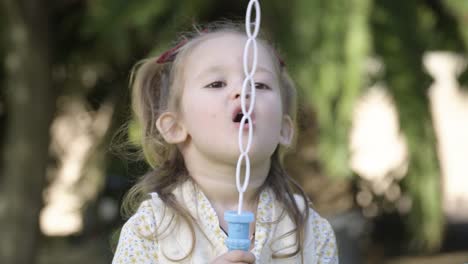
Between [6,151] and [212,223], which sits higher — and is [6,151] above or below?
above

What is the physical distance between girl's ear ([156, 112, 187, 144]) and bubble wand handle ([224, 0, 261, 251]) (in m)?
0.18

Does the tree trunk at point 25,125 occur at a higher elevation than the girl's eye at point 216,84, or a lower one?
higher

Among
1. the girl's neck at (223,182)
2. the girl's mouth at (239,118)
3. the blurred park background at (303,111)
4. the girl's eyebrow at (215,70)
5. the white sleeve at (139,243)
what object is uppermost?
the blurred park background at (303,111)

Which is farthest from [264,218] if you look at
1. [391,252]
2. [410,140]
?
[391,252]

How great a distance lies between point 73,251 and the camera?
509cm

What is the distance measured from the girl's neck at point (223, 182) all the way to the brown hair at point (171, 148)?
2.1 inches

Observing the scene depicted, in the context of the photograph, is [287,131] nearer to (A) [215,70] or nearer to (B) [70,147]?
(A) [215,70]

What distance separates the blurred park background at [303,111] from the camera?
314cm

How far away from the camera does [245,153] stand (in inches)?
55.9

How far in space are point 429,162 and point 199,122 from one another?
205 cm

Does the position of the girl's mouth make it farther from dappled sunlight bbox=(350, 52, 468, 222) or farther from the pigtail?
dappled sunlight bbox=(350, 52, 468, 222)

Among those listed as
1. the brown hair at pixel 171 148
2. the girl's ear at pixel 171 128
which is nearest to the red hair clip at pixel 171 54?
the brown hair at pixel 171 148

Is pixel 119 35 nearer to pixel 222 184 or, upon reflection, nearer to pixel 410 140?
pixel 410 140

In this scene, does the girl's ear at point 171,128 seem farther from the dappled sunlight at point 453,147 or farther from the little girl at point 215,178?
the dappled sunlight at point 453,147
